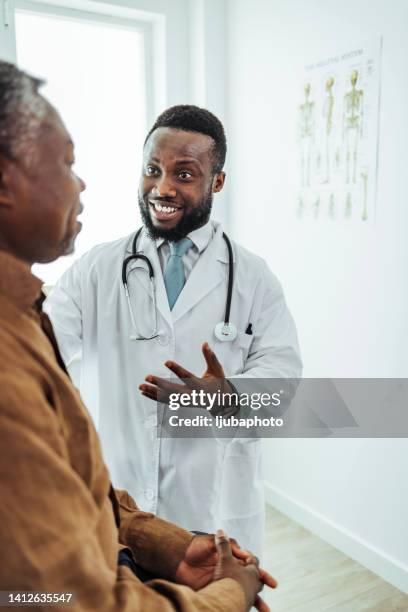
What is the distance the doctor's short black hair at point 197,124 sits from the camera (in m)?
1.43

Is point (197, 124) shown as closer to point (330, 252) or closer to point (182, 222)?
point (182, 222)

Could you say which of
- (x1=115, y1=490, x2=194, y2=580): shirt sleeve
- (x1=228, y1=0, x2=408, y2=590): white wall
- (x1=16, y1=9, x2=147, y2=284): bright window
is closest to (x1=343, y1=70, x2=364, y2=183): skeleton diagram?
(x1=228, y1=0, x2=408, y2=590): white wall

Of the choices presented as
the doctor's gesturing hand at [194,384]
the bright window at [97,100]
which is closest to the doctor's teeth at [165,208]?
the doctor's gesturing hand at [194,384]

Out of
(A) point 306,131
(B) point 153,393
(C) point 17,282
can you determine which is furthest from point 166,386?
(A) point 306,131

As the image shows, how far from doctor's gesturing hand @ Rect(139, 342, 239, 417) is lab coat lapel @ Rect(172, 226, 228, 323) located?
290mm

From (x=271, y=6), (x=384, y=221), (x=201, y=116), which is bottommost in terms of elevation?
(x=384, y=221)

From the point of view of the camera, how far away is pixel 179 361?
Answer: 1430 millimetres

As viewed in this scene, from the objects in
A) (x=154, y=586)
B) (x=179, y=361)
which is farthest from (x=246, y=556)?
(x=179, y=361)

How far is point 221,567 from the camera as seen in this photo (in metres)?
0.73

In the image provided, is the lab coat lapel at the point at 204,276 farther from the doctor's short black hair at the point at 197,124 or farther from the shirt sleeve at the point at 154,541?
the shirt sleeve at the point at 154,541

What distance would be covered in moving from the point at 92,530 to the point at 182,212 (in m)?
1.01

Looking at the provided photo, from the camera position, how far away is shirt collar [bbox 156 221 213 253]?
1511 millimetres

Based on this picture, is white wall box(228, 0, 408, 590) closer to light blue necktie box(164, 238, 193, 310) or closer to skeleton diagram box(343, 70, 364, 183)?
skeleton diagram box(343, 70, 364, 183)

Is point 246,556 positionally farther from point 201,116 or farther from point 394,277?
point 394,277
